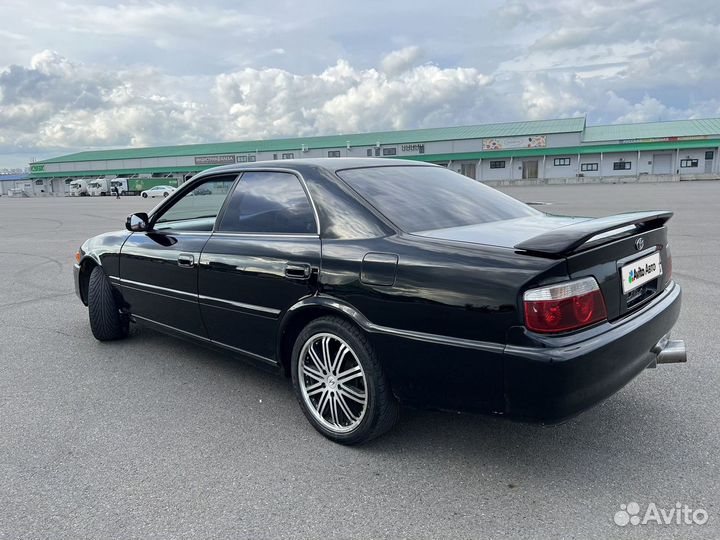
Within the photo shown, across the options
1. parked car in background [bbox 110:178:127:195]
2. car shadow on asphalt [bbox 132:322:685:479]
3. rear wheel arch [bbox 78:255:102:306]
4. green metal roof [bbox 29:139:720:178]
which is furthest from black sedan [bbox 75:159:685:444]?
parked car in background [bbox 110:178:127:195]

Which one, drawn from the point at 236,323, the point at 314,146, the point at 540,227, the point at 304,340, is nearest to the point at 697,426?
the point at 540,227

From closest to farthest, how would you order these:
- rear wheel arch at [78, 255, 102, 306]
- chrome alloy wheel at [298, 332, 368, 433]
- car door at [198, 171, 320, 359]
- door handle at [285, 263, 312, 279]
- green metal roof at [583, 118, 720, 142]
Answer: chrome alloy wheel at [298, 332, 368, 433], door handle at [285, 263, 312, 279], car door at [198, 171, 320, 359], rear wheel arch at [78, 255, 102, 306], green metal roof at [583, 118, 720, 142]

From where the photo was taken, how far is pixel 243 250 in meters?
3.39

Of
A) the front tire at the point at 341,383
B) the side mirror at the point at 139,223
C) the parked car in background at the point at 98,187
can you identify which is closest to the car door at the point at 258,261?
the front tire at the point at 341,383

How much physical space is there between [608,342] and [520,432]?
87 centimetres

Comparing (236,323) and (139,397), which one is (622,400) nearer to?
(236,323)

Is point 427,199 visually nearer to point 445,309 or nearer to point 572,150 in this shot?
point 445,309

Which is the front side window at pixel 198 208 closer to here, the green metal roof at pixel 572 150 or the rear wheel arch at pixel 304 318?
the rear wheel arch at pixel 304 318

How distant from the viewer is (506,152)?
6569cm

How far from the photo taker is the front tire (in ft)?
9.03

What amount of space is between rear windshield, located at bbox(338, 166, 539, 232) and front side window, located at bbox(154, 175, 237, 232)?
3.43 ft

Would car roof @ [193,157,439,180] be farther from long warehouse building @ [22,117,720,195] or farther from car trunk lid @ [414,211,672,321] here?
long warehouse building @ [22,117,720,195]

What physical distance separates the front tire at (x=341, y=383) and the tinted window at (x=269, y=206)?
0.63 meters

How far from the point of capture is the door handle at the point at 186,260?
3740mm
